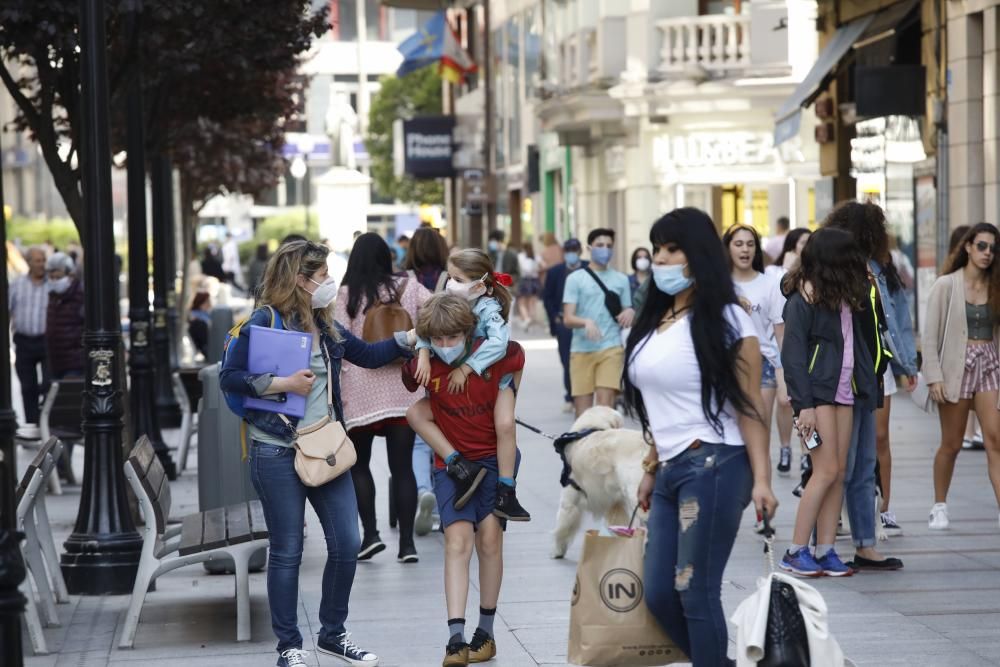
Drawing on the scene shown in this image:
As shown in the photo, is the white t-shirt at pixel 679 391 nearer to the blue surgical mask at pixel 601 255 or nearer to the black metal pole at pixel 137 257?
the black metal pole at pixel 137 257

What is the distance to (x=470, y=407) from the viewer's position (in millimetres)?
7336

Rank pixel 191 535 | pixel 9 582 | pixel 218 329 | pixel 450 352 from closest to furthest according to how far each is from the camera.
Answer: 1. pixel 9 582
2. pixel 450 352
3. pixel 191 535
4. pixel 218 329

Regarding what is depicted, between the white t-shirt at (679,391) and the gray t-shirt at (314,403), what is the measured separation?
1811mm

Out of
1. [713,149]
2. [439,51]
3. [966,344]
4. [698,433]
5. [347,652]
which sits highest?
[439,51]

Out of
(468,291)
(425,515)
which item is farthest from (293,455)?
(425,515)

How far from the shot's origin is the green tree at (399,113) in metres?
68.1

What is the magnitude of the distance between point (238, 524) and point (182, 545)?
0.41 meters

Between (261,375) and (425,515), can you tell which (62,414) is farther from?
(261,375)

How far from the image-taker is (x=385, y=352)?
305 inches

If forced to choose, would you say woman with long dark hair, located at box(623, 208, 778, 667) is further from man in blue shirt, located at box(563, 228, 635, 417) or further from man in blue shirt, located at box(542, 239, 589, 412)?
man in blue shirt, located at box(542, 239, 589, 412)

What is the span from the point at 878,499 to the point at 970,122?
A: 9.58m

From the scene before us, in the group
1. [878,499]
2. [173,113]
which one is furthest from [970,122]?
[878,499]

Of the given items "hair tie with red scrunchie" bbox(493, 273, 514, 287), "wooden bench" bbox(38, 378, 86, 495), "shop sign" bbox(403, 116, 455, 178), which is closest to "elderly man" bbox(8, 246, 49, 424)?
"wooden bench" bbox(38, 378, 86, 495)

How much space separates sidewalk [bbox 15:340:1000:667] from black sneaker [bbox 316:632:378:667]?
0.22m
